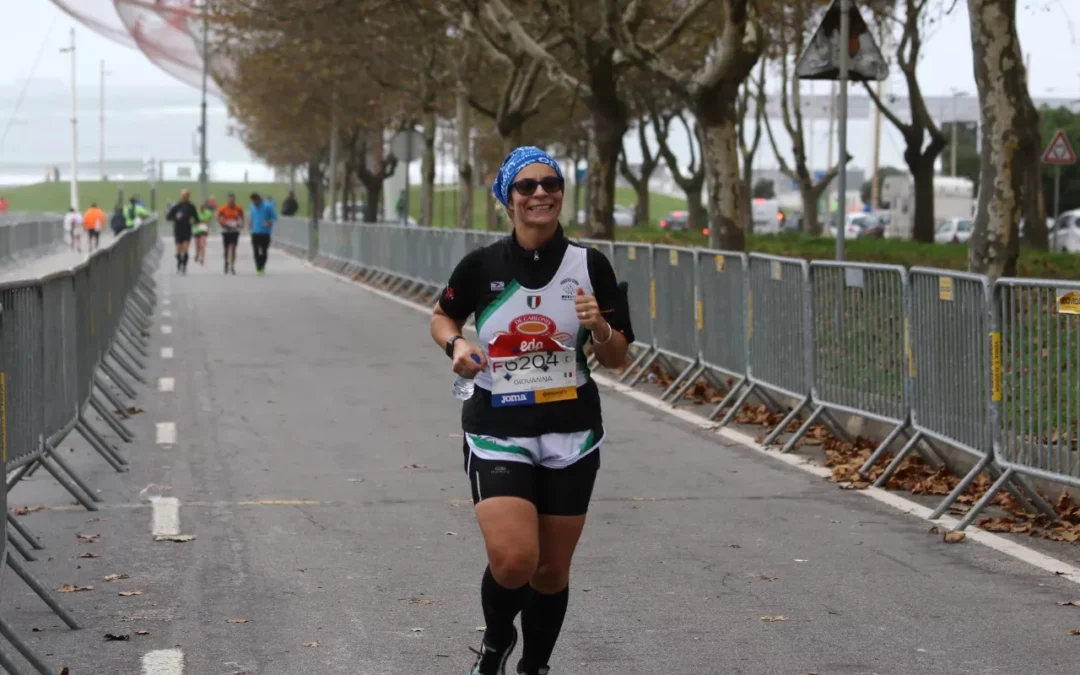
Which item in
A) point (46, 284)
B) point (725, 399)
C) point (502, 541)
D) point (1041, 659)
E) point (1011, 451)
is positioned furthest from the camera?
point (725, 399)

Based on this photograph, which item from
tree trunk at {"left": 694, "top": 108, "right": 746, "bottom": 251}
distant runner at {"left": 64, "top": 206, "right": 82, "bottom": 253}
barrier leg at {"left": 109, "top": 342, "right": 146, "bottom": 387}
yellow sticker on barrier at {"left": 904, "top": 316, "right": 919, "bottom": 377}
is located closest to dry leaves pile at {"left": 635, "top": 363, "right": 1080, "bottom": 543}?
yellow sticker on barrier at {"left": 904, "top": 316, "right": 919, "bottom": 377}

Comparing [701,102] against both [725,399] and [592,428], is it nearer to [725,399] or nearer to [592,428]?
[725,399]

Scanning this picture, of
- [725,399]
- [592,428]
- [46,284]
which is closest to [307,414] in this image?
[725,399]

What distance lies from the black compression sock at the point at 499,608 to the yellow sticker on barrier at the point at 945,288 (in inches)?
205

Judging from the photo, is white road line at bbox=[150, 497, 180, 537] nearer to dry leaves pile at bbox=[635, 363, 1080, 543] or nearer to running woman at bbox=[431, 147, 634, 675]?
dry leaves pile at bbox=[635, 363, 1080, 543]

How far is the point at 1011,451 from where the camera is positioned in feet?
32.1

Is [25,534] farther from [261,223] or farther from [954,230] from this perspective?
[954,230]

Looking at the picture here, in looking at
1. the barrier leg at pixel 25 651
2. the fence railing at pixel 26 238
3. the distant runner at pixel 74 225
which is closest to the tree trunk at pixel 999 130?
the barrier leg at pixel 25 651

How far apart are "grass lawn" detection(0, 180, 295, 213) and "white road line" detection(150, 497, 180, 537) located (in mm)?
130230

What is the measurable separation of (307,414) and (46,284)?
181 inches

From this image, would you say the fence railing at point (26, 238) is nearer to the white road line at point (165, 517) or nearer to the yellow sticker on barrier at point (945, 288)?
the white road line at point (165, 517)

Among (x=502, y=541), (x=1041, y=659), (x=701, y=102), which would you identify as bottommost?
(x=1041, y=659)

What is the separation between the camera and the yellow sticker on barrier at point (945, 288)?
34.7 feet

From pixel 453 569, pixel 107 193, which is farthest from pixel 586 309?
pixel 107 193
